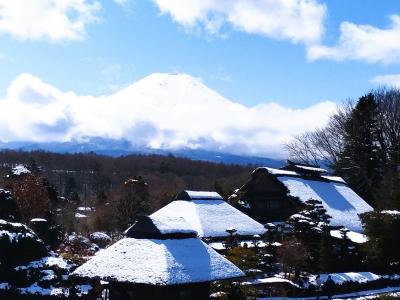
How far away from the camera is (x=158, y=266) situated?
16.3m

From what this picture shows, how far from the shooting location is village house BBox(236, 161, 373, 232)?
3547 centimetres

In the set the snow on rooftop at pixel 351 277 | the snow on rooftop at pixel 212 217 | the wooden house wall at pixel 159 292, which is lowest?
the snow on rooftop at pixel 351 277

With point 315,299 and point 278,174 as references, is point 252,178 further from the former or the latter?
point 315,299

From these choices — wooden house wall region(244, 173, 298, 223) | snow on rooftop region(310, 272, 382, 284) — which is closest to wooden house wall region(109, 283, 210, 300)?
snow on rooftop region(310, 272, 382, 284)

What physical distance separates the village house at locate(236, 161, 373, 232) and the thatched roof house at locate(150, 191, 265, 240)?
199 inches

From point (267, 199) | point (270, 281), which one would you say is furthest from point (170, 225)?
point (267, 199)

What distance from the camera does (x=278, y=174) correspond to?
36938 millimetres

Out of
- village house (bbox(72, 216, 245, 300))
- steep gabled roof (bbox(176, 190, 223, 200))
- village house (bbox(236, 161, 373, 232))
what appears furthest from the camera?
village house (bbox(236, 161, 373, 232))

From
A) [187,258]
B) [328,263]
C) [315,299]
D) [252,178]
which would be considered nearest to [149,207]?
[252,178]

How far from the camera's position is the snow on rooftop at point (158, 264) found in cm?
1616

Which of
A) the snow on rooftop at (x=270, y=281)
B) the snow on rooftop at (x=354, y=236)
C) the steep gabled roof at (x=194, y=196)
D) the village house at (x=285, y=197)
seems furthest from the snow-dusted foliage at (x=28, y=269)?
the village house at (x=285, y=197)

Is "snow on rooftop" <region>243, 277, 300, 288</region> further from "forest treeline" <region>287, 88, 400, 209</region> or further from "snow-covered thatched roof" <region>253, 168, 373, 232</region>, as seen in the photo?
"forest treeline" <region>287, 88, 400, 209</region>

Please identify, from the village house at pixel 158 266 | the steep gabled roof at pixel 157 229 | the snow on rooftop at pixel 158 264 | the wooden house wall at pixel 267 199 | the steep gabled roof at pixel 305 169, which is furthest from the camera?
the steep gabled roof at pixel 305 169

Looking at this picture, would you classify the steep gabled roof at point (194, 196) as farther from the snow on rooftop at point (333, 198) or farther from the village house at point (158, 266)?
the village house at point (158, 266)
